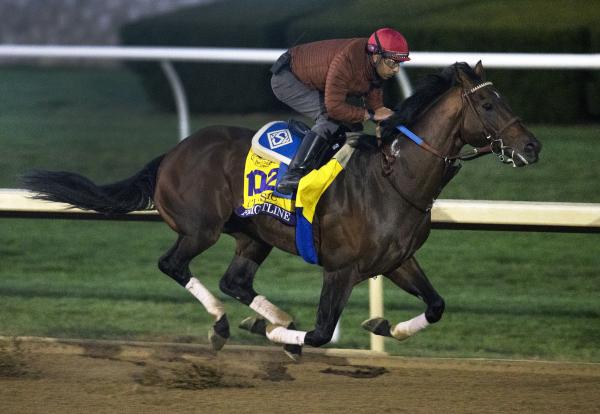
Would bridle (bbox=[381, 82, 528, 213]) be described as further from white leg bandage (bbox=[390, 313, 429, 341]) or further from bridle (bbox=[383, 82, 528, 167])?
white leg bandage (bbox=[390, 313, 429, 341])

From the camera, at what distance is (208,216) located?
213 inches

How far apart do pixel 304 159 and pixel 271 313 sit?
2.54 ft

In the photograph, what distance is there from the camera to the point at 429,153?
493 cm

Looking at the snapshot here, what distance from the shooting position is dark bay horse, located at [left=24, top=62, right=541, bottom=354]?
191 inches

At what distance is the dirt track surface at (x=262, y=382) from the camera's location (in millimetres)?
4734

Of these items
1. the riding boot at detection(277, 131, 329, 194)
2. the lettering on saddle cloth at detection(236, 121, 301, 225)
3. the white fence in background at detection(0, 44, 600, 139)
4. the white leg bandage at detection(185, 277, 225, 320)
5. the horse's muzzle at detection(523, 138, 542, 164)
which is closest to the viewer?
the horse's muzzle at detection(523, 138, 542, 164)

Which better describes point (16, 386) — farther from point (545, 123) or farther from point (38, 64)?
point (38, 64)

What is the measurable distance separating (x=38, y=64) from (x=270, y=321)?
13042 millimetres

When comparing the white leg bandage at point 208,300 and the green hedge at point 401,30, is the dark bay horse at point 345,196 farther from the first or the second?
the green hedge at point 401,30

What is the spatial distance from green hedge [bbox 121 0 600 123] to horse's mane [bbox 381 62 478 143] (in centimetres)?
546

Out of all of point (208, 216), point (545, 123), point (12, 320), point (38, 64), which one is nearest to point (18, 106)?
point (38, 64)

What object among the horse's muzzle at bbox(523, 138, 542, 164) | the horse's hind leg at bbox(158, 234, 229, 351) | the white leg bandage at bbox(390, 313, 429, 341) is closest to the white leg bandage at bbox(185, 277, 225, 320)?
the horse's hind leg at bbox(158, 234, 229, 351)

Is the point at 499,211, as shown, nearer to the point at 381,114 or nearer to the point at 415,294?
the point at 415,294

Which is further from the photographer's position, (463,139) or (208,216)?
(208,216)
